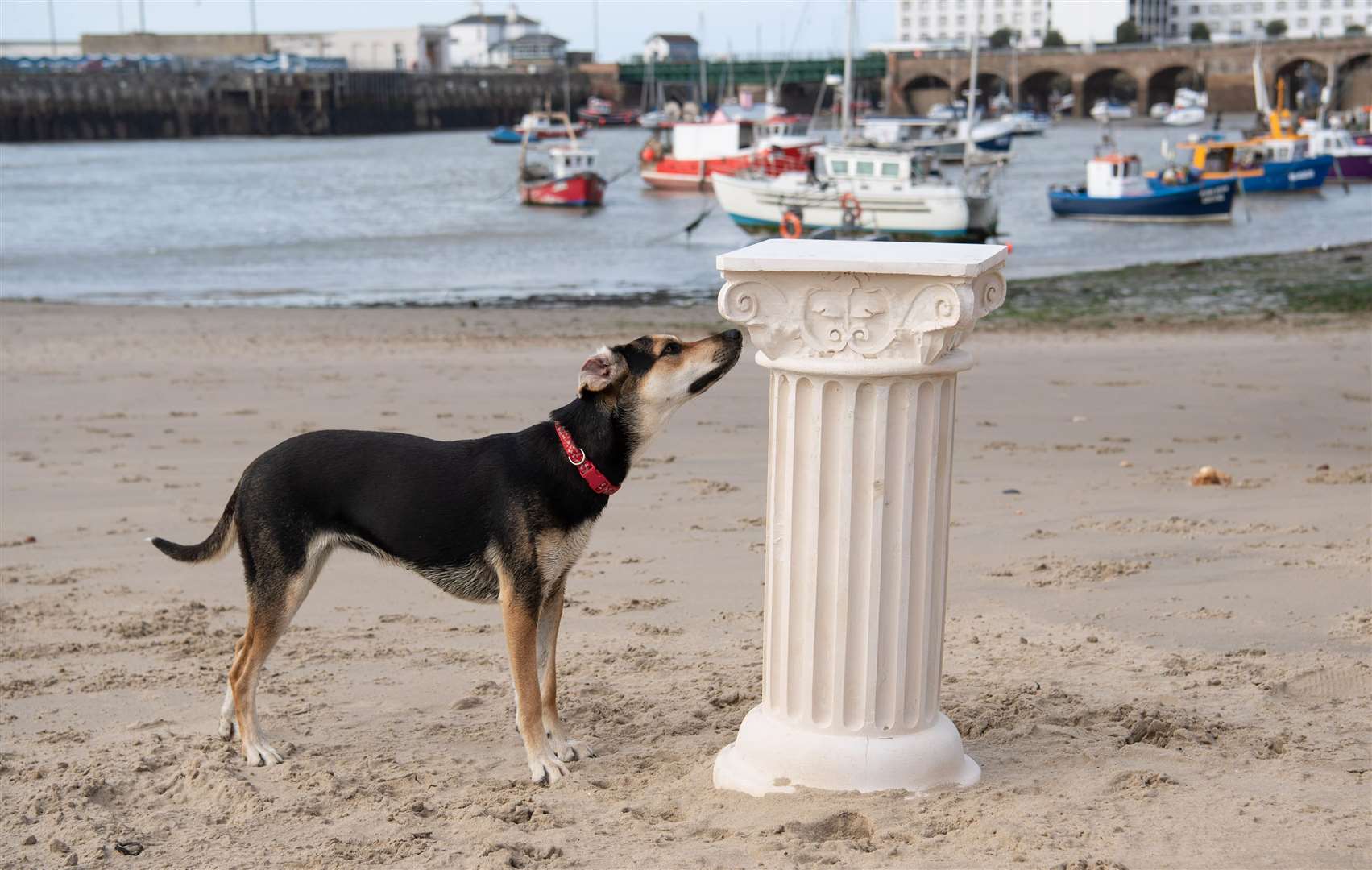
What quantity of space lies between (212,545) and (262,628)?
1.51 feet

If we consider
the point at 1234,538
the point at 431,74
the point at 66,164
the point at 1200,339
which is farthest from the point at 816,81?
the point at 1234,538

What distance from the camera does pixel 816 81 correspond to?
115312 millimetres

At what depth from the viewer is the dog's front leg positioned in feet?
14.6

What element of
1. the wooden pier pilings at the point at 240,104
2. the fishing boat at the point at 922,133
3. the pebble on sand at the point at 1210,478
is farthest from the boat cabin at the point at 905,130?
the wooden pier pilings at the point at 240,104

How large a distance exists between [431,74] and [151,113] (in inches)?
897

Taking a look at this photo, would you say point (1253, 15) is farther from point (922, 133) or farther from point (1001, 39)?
point (922, 133)

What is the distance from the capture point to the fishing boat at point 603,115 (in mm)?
111312

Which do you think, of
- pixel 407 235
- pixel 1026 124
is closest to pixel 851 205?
pixel 407 235

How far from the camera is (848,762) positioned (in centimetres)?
413

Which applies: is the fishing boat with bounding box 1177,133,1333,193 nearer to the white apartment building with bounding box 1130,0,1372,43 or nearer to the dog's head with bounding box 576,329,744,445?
the dog's head with bounding box 576,329,744,445

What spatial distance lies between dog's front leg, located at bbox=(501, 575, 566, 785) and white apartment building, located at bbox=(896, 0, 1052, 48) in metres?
147

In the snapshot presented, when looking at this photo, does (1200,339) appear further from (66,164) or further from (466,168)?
(66,164)

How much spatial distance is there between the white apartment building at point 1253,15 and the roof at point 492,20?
69241 mm

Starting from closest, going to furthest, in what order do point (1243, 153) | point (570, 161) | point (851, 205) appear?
point (851, 205) < point (1243, 153) < point (570, 161)
